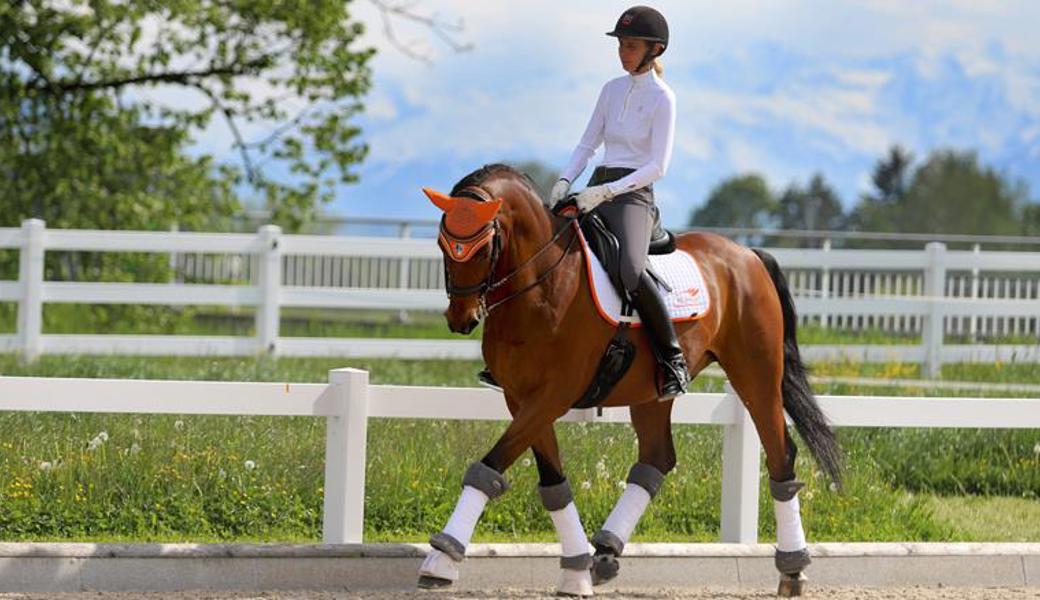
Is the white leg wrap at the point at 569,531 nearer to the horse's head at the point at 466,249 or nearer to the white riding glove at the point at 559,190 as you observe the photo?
the horse's head at the point at 466,249

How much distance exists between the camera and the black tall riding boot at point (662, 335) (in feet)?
24.6

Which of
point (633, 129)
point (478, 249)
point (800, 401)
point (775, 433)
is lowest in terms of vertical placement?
point (775, 433)

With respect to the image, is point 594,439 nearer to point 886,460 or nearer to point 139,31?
point 886,460

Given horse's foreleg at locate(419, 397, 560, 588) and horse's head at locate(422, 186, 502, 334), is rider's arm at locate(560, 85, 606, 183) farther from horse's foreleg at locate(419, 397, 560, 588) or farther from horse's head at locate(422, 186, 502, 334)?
horse's foreleg at locate(419, 397, 560, 588)

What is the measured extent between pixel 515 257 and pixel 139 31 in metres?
14.4

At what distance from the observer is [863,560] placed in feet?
27.2

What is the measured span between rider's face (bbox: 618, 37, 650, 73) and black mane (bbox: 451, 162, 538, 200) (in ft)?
2.40

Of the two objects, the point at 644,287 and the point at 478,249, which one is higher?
the point at 478,249

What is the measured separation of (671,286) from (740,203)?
11262 centimetres

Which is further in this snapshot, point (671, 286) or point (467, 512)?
point (671, 286)

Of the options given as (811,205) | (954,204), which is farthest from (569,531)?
(811,205)

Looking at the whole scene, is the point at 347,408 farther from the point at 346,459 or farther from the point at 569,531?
the point at 569,531

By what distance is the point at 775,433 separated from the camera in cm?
803

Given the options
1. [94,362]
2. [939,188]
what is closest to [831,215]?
[939,188]
